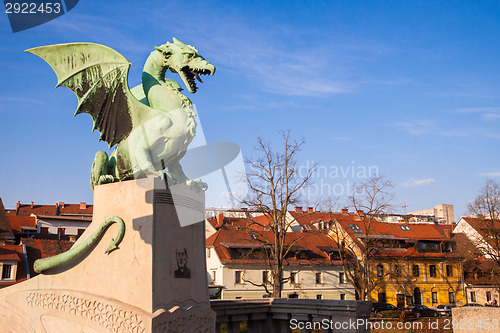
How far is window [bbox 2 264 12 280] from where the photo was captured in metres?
26.1

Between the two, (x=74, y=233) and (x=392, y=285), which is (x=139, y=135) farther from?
(x=74, y=233)

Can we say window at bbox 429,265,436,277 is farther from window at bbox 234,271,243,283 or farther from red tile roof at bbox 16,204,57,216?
red tile roof at bbox 16,204,57,216

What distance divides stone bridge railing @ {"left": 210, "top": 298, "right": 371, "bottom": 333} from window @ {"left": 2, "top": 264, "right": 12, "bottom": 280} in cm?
2171

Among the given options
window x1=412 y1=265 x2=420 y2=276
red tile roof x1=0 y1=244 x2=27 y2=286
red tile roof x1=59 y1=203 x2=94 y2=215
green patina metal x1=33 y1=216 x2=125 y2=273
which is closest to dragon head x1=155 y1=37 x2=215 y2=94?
green patina metal x1=33 y1=216 x2=125 y2=273

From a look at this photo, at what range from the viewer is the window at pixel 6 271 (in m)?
26.1

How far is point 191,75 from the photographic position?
7180 millimetres

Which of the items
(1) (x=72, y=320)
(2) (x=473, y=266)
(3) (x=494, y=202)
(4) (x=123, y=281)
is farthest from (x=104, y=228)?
(2) (x=473, y=266)

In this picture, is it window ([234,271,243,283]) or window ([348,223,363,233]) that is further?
window ([348,223,363,233])

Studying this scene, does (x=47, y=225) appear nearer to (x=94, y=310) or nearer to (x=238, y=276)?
(x=238, y=276)

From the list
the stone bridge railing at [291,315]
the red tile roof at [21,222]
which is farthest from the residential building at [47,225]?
the stone bridge railing at [291,315]

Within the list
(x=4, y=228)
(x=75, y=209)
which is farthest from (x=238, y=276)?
(x=75, y=209)

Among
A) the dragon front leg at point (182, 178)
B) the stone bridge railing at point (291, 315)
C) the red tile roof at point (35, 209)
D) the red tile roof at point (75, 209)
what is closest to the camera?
the dragon front leg at point (182, 178)

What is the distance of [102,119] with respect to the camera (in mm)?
7133

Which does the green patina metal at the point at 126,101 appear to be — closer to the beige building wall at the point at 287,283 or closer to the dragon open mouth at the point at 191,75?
the dragon open mouth at the point at 191,75
